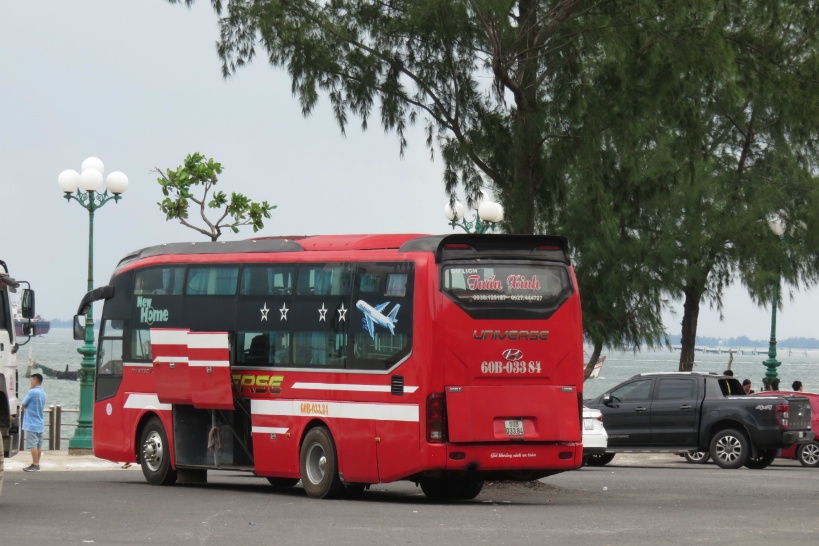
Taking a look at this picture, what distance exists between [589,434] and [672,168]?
17.7 feet

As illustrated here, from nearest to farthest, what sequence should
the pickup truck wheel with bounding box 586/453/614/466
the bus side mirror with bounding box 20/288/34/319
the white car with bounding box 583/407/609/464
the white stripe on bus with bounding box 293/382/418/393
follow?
the white stripe on bus with bounding box 293/382/418/393 → the bus side mirror with bounding box 20/288/34/319 → the white car with bounding box 583/407/609/464 → the pickup truck wheel with bounding box 586/453/614/466

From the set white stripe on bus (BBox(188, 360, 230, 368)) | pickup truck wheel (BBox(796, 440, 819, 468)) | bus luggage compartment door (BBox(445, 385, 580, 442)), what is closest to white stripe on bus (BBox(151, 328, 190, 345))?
white stripe on bus (BBox(188, 360, 230, 368))

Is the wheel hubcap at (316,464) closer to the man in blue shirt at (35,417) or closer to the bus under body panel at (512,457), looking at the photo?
the bus under body panel at (512,457)

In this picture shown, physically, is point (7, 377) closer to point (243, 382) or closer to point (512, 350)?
point (243, 382)

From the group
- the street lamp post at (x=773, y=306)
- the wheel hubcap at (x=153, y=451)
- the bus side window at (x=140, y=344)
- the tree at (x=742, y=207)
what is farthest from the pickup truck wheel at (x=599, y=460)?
the bus side window at (x=140, y=344)

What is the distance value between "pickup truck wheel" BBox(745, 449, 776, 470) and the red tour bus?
36.5ft

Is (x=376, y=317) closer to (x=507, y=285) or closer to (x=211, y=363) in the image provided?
(x=507, y=285)

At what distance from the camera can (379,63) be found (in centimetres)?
2353

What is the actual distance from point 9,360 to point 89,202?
13501 mm

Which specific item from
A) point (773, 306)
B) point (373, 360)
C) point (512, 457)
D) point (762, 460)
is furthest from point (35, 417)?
point (773, 306)

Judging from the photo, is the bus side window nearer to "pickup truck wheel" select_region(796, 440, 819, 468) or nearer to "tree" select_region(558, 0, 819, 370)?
"tree" select_region(558, 0, 819, 370)

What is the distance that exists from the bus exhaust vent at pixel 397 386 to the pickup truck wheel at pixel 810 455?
1516cm

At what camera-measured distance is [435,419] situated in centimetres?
1934

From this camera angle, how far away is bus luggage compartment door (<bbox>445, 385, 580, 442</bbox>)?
19453mm
